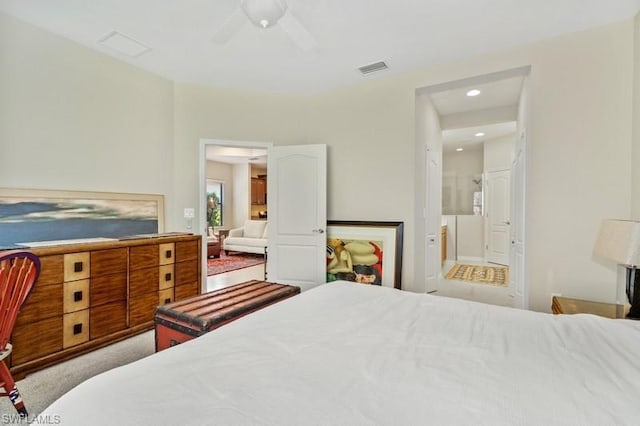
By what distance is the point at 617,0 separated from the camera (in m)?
2.28

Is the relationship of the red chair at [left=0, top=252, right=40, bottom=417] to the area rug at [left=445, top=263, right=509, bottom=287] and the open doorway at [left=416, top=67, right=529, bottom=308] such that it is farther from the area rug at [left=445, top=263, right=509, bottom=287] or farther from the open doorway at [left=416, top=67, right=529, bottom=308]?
the area rug at [left=445, top=263, right=509, bottom=287]

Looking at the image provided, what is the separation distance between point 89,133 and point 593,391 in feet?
12.9

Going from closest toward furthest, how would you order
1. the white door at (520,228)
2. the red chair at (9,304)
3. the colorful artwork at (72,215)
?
the red chair at (9,304) → the colorful artwork at (72,215) → the white door at (520,228)

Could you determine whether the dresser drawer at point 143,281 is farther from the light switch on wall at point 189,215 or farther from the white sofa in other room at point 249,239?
the white sofa in other room at point 249,239

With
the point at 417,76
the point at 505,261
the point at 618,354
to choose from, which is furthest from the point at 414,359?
the point at 505,261

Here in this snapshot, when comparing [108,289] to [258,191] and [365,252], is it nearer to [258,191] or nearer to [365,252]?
[365,252]

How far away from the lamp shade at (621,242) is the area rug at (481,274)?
296 cm

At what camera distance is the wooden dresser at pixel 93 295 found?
2234 millimetres

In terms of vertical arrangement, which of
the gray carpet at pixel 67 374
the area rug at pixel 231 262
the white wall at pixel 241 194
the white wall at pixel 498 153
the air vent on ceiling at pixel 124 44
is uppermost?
the air vent on ceiling at pixel 124 44

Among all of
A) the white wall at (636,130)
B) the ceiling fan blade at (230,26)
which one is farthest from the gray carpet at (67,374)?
the white wall at (636,130)

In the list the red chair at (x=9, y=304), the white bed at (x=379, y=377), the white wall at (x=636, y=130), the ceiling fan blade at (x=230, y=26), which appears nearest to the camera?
the white bed at (x=379, y=377)

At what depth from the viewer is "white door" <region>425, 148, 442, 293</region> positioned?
13.6ft

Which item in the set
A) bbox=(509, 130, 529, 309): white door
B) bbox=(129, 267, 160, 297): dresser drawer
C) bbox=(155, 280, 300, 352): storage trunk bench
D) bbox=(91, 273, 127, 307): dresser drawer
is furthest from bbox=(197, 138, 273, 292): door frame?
bbox=(509, 130, 529, 309): white door

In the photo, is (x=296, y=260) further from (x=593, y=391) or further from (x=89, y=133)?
(x=593, y=391)
